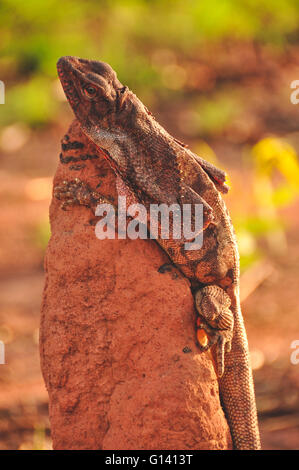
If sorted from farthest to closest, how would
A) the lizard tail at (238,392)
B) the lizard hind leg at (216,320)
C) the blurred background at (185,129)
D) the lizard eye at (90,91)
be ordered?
the blurred background at (185,129) → the lizard tail at (238,392) → the lizard hind leg at (216,320) → the lizard eye at (90,91)

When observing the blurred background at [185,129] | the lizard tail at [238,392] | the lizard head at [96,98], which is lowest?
the lizard tail at [238,392]

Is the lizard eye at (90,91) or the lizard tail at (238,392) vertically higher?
the lizard eye at (90,91)

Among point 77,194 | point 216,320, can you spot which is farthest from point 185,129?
point 216,320

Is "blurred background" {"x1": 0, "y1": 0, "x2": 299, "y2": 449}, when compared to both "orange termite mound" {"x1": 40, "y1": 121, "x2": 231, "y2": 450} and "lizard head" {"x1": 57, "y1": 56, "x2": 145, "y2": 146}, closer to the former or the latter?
"orange termite mound" {"x1": 40, "y1": 121, "x2": 231, "y2": 450}

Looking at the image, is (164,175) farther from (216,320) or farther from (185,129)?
(185,129)

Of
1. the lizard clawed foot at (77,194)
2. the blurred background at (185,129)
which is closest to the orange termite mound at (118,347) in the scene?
the lizard clawed foot at (77,194)

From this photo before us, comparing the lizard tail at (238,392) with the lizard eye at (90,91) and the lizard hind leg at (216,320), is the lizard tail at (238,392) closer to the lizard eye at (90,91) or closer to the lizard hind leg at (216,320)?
the lizard hind leg at (216,320)
